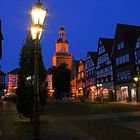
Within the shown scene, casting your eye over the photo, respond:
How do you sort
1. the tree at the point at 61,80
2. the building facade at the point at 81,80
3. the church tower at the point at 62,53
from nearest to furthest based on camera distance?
the building facade at the point at 81,80
the tree at the point at 61,80
the church tower at the point at 62,53

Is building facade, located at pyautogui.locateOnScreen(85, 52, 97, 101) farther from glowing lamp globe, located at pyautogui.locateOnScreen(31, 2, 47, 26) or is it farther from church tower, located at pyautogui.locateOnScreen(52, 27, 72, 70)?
glowing lamp globe, located at pyautogui.locateOnScreen(31, 2, 47, 26)

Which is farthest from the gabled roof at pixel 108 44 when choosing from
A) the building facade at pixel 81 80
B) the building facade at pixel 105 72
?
the building facade at pixel 81 80

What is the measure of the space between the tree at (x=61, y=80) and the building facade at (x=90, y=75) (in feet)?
68.4

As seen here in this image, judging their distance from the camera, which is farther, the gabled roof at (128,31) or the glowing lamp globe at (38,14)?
the gabled roof at (128,31)

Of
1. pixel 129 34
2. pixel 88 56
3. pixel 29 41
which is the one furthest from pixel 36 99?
pixel 88 56

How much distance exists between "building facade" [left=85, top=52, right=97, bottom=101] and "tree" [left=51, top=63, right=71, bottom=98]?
2085cm

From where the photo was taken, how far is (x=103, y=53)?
81.8m

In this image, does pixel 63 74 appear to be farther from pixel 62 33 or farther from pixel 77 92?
pixel 62 33

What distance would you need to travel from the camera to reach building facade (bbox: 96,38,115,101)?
7744 cm

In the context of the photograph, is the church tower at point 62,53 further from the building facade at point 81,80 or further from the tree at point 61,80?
the building facade at point 81,80

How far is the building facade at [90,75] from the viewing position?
9056 cm

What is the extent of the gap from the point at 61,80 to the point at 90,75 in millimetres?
27503

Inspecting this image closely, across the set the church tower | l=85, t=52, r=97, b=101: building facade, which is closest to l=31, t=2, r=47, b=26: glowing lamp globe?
l=85, t=52, r=97, b=101: building facade

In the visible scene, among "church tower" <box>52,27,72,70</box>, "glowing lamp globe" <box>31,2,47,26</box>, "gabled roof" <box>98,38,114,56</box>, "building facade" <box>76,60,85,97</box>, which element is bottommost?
"glowing lamp globe" <box>31,2,47,26</box>
